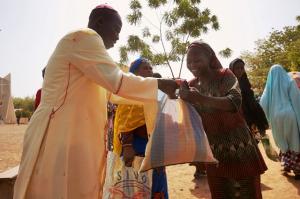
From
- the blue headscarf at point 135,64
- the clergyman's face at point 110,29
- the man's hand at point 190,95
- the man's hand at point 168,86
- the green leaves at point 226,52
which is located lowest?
the man's hand at point 190,95

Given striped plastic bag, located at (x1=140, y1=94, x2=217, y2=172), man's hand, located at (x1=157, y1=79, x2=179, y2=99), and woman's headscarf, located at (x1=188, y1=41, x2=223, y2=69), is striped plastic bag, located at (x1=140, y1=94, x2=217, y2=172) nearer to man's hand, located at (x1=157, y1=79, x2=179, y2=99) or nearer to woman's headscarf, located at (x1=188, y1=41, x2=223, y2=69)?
man's hand, located at (x1=157, y1=79, x2=179, y2=99)

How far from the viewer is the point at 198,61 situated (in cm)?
257

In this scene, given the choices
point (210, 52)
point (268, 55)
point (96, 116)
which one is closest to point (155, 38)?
point (210, 52)

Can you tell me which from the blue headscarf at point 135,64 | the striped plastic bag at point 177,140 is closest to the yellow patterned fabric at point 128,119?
the blue headscarf at point 135,64

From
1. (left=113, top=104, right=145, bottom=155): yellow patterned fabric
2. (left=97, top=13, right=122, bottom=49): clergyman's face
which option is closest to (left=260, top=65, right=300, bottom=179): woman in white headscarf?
(left=113, top=104, right=145, bottom=155): yellow patterned fabric

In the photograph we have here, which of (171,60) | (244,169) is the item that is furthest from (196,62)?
(171,60)

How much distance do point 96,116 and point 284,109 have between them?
529 cm

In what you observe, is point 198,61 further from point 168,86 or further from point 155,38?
point 155,38

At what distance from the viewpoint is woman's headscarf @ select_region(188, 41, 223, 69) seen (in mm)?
2578

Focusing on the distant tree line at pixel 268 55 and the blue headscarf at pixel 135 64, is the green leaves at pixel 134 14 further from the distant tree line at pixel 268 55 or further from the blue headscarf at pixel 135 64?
the distant tree line at pixel 268 55

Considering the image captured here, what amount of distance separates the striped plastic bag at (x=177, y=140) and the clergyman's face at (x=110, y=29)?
66 centimetres

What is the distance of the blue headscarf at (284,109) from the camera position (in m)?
6.39

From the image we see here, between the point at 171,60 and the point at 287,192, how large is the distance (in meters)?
9.17

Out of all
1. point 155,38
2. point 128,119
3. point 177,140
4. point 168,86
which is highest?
point 155,38
